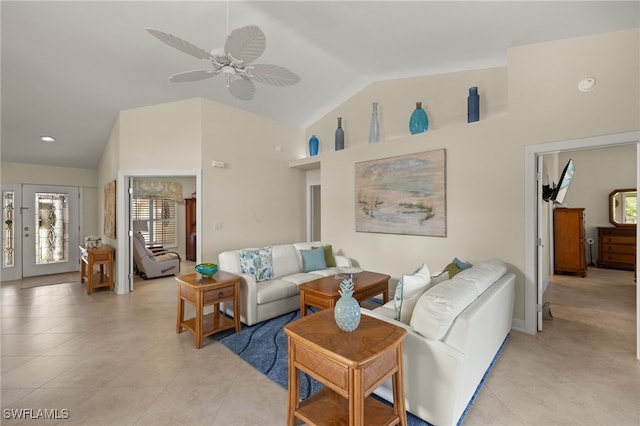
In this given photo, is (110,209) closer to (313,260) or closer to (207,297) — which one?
(207,297)

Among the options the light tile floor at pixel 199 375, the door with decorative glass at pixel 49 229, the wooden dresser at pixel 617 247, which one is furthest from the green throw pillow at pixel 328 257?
the wooden dresser at pixel 617 247

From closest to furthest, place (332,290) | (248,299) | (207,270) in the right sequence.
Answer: (332,290) < (207,270) < (248,299)

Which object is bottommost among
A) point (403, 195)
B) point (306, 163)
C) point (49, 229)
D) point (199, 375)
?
point (199, 375)

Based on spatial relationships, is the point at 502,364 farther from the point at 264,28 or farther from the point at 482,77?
the point at 264,28

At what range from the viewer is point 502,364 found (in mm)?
2422

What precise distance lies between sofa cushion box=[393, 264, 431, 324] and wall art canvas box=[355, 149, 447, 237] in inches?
69.1

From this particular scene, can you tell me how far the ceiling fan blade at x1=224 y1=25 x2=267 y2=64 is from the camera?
1.81 meters

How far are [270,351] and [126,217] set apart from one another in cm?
351

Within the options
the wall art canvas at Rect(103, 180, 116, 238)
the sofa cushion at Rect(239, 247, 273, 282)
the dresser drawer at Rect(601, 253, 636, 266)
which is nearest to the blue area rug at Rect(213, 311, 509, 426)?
the sofa cushion at Rect(239, 247, 273, 282)

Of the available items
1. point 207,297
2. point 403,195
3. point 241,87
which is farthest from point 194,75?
point 403,195

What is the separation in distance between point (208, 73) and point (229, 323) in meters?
2.44

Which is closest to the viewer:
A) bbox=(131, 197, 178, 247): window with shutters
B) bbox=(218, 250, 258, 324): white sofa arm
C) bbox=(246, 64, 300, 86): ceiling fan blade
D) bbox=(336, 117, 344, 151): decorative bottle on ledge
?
bbox=(246, 64, 300, 86): ceiling fan blade

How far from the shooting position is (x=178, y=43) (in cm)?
193

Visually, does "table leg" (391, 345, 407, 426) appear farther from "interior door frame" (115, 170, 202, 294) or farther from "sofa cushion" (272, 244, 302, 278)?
"interior door frame" (115, 170, 202, 294)
